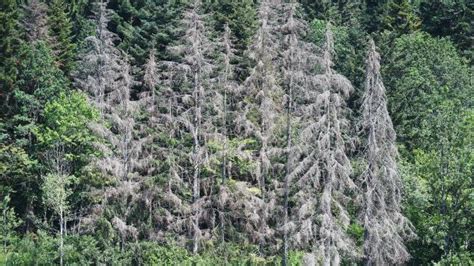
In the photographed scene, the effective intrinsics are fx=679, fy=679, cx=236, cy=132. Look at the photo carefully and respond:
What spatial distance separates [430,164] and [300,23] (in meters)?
10.8

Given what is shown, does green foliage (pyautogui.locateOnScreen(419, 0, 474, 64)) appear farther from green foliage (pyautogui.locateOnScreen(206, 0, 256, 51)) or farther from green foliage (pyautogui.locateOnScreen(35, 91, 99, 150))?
green foliage (pyautogui.locateOnScreen(35, 91, 99, 150))

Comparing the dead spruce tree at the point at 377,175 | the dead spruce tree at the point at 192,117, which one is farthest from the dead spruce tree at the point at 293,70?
the dead spruce tree at the point at 192,117

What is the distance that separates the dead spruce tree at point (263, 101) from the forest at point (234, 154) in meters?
0.10

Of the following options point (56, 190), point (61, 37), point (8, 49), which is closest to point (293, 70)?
point (56, 190)

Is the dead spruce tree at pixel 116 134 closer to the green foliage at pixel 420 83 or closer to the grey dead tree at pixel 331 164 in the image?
the grey dead tree at pixel 331 164

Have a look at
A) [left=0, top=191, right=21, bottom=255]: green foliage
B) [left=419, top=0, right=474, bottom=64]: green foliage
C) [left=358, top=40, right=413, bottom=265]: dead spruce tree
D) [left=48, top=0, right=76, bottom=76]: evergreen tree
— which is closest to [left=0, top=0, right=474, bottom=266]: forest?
[left=358, top=40, right=413, bottom=265]: dead spruce tree

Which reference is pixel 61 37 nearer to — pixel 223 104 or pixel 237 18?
pixel 237 18

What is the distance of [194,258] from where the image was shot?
38.8m

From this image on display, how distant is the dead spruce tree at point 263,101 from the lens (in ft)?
127

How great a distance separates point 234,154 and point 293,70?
6.86 meters

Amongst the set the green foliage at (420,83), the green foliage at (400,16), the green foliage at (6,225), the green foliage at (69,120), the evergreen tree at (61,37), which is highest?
the green foliage at (400,16)

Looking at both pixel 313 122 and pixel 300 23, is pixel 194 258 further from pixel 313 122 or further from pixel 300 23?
pixel 300 23

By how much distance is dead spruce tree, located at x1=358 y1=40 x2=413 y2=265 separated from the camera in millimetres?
32906

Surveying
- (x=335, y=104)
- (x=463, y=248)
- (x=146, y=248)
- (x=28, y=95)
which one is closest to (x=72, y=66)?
(x=28, y=95)
